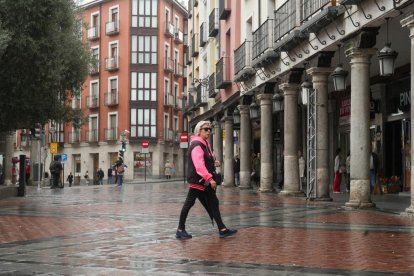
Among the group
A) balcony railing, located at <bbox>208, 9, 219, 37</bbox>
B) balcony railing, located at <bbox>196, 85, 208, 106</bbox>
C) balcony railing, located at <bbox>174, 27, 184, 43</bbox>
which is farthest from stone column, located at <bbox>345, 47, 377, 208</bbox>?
balcony railing, located at <bbox>174, 27, 184, 43</bbox>

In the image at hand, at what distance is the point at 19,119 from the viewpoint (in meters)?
20.8

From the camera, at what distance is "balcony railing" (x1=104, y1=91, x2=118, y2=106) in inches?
2523

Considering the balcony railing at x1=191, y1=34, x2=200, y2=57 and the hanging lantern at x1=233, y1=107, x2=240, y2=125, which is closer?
the hanging lantern at x1=233, y1=107, x2=240, y2=125

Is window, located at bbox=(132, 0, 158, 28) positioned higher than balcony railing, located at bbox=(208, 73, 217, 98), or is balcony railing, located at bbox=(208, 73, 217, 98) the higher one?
window, located at bbox=(132, 0, 158, 28)

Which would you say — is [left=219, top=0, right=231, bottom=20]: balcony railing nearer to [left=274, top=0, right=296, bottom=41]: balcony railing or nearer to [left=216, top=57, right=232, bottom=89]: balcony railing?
[left=216, top=57, right=232, bottom=89]: balcony railing

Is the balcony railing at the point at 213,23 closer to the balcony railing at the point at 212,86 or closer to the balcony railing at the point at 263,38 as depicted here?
the balcony railing at the point at 212,86

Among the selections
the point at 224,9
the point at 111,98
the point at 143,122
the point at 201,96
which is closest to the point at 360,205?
A: the point at 224,9

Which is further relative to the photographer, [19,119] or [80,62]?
[80,62]

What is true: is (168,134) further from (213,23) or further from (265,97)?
(265,97)

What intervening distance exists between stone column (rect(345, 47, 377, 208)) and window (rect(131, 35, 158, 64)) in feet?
168

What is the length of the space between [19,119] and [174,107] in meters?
47.8

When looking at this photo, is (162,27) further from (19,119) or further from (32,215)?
(32,215)

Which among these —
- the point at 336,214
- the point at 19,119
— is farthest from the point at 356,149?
the point at 19,119

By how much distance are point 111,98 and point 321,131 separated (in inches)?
1914
